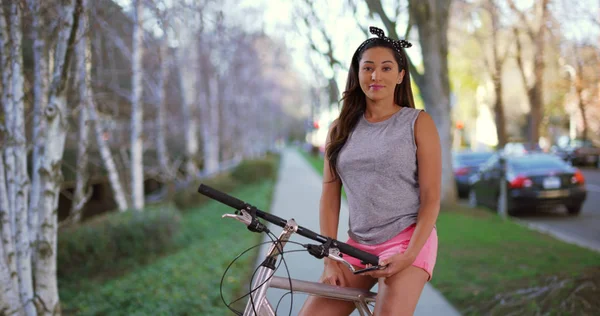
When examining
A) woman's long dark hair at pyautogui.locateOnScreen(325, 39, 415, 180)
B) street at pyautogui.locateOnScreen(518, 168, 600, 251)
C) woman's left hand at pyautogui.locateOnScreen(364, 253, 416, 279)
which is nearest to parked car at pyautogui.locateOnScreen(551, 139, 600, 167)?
street at pyautogui.locateOnScreen(518, 168, 600, 251)

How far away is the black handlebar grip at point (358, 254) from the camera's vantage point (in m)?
2.23

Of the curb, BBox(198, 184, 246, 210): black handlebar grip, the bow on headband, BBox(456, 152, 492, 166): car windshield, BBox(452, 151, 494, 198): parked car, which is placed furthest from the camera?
BBox(456, 152, 492, 166): car windshield

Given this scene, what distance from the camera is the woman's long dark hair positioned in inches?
102

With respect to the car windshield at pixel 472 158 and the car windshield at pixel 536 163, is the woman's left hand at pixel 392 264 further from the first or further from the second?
the car windshield at pixel 472 158

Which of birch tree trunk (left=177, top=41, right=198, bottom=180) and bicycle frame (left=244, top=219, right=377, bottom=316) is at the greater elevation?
bicycle frame (left=244, top=219, right=377, bottom=316)

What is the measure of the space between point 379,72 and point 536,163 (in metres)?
11.8

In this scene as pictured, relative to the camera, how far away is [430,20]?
35.9ft

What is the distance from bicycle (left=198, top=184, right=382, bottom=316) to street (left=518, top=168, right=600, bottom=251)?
791 centimetres

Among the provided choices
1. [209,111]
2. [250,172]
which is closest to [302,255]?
[250,172]

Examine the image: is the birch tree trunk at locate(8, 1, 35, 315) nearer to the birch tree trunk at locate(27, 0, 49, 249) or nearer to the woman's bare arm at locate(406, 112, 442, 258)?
the birch tree trunk at locate(27, 0, 49, 249)

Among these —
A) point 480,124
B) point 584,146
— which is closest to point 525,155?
point 584,146

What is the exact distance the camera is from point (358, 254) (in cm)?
222

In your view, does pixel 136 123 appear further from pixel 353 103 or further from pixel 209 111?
pixel 209 111

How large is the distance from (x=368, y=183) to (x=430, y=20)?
30.1 feet
